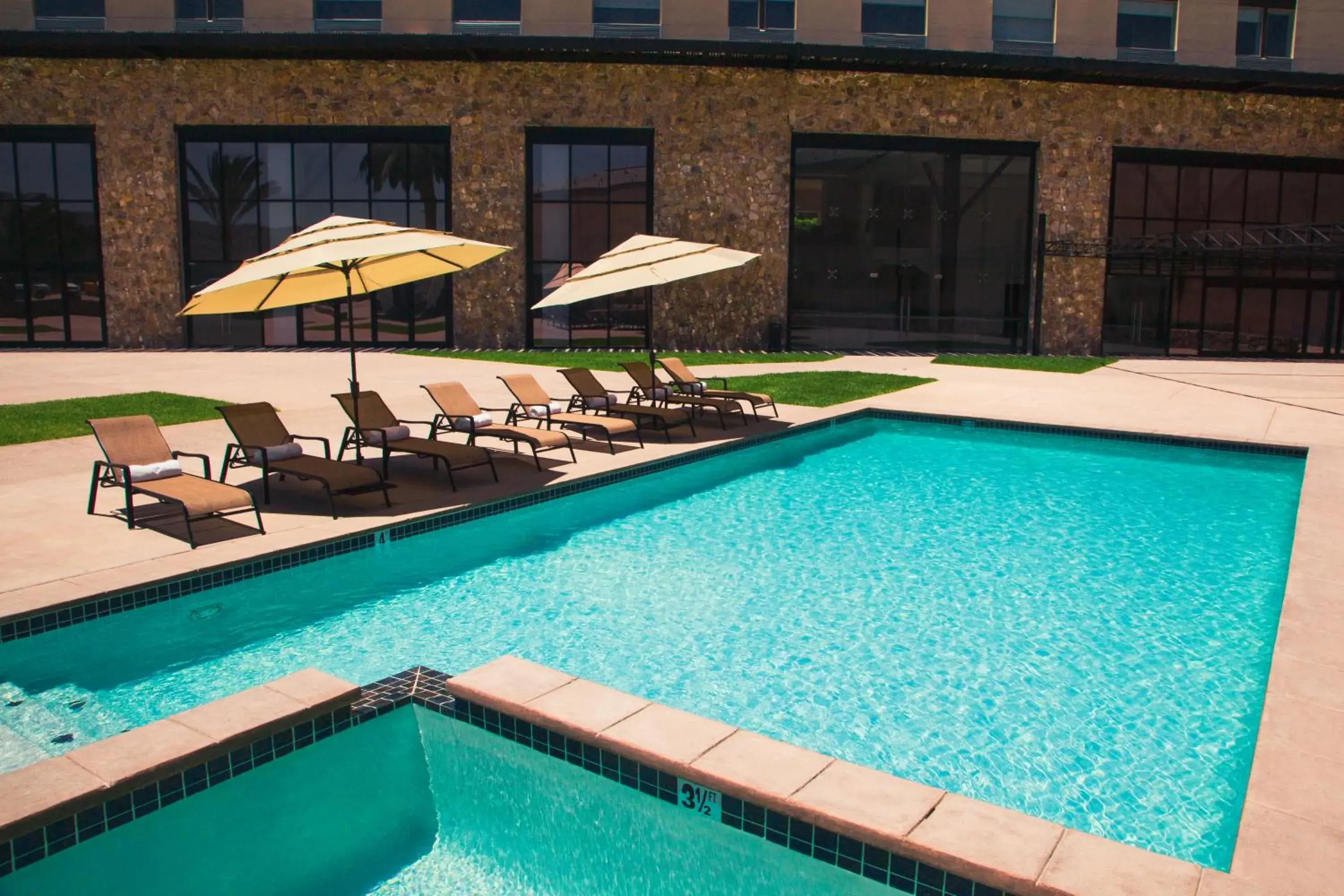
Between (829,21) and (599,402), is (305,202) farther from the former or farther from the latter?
(599,402)

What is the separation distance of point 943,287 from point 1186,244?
22.1 feet

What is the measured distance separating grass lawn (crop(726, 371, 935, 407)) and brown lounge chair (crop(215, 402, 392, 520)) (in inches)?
304

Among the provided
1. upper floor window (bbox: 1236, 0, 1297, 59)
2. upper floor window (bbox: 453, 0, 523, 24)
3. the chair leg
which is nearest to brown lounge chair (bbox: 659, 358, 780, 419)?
the chair leg

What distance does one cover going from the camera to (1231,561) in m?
8.30

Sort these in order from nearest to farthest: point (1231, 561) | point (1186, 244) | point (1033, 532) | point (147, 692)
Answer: point (147, 692) < point (1231, 561) < point (1033, 532) < point (1186, 244)

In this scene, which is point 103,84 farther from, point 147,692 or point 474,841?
point 474,841

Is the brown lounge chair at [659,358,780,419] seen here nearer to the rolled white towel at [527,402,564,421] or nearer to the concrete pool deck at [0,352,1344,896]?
the concrete pool deck at [0,352,1344,896]

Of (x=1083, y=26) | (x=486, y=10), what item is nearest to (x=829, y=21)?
(x=1083, y=26)

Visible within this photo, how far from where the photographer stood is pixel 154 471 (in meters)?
8.05

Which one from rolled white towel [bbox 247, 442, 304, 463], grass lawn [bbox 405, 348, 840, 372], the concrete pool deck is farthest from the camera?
grass lawn [bbox 405, 348, 840, 372]

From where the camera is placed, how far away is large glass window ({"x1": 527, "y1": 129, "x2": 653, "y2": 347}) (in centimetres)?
2536

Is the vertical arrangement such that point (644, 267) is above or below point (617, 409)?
above

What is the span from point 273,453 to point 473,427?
237 cm

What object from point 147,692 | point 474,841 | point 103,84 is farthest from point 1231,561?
point 103,84
